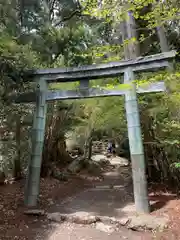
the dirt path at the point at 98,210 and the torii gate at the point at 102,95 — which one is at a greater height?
the torii gate at the point at 102,95

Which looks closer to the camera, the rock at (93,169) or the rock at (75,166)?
the rock at (75,166)

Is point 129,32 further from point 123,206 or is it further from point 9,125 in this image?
point 123,206

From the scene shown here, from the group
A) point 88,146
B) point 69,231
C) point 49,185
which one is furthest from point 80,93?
point 88,146

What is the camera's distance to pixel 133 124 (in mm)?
4828

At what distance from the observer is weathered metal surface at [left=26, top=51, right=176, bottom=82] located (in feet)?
15.4

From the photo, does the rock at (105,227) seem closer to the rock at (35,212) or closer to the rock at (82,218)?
the rock at (82,218)

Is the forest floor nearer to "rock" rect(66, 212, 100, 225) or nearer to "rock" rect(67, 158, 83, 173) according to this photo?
"rock" rect(66, 212, 100, 225)

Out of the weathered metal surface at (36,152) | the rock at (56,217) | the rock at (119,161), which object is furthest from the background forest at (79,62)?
the rock at (119,161)

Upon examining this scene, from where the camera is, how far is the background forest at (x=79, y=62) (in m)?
4.75

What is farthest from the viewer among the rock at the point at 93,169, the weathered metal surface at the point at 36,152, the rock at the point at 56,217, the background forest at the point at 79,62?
the rock at the point at 93,169

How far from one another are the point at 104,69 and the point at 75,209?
3323 millimetres

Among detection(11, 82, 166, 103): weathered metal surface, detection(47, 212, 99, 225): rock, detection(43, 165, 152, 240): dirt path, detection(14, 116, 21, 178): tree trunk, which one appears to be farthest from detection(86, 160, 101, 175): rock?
detection(11, 82, 166, 103): weathered metal surface

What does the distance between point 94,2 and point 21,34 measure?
4520mm

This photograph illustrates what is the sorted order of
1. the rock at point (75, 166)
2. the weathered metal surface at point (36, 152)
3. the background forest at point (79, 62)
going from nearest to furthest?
1. the background forest at point (79, 62)
2. the weathered metal surface at point (36, 152)
3. the rock at point (75, 166)
